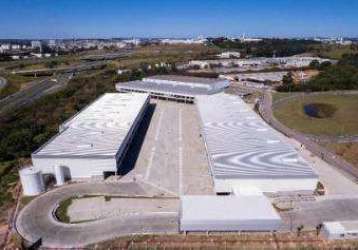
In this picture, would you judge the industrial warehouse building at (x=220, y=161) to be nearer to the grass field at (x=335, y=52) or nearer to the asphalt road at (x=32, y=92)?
Result: the asphalt road at (x=32, y=92)

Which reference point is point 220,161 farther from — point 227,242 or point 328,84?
point 328,84

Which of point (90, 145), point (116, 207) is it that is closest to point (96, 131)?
point (90, 145)

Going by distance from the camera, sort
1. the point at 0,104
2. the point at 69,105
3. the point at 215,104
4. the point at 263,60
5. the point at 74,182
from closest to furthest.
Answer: the point at 74,182
the point at 215,104
the point at 69,105
the point at 0,104
the point at 263,60

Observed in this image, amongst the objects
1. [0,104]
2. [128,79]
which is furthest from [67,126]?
[128,79]

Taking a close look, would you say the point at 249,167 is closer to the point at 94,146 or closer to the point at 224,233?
the point at 224,233

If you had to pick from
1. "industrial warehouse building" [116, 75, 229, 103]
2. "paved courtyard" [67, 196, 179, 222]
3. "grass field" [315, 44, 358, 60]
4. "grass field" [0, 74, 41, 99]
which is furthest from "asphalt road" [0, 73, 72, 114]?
"grass field" [315, 44, 358, 60]

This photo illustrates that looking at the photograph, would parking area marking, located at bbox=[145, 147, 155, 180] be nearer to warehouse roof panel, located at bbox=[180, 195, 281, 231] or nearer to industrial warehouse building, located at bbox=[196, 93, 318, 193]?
industrial warehouse building, located at bbox=[196, 93, 318, 193]
